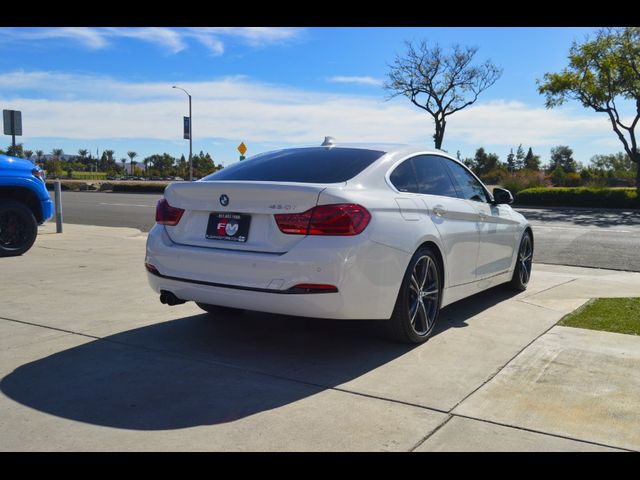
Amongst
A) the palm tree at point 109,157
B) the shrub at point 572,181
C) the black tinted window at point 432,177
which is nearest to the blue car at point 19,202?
the black tinted window at point 432,177

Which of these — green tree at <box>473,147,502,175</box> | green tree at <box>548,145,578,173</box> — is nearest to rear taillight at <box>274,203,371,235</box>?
green tree at <box>473,147,502,175</box>

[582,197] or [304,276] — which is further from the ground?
[582,197]

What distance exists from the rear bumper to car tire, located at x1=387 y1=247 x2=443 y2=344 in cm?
13

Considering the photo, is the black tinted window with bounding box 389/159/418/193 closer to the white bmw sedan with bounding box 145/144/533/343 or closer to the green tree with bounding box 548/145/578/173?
the white bmw sedan with bounding box 145/144/533/343

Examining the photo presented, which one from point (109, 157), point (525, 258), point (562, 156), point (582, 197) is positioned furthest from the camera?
point (109, 157)

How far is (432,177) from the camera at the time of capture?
525 centimetres

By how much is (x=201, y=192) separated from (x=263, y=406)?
169 centimetres

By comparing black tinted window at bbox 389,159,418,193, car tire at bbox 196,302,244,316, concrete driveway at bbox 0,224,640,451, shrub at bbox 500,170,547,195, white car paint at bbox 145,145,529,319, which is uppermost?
shrub at bbox 500,170,547,195

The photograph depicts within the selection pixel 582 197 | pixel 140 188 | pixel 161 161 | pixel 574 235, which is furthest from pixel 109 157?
pixel 574 235

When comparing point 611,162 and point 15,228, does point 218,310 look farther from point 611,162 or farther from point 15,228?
point 611,162

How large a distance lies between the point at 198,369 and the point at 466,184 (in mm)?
3236

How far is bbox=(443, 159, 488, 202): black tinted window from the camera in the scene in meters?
5.71

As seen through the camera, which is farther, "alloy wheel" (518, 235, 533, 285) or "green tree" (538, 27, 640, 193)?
"green tree" (538, 27, 640, 193)
